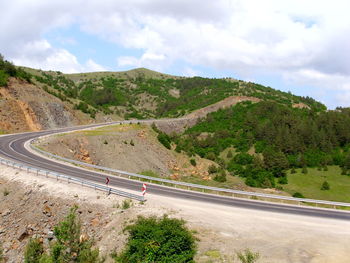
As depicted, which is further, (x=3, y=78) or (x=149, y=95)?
(x=149, y=95)

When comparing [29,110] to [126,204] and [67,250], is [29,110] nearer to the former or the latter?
[126,204]

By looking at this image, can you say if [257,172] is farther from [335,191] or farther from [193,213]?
[193,213]

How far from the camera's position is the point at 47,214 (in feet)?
76.3

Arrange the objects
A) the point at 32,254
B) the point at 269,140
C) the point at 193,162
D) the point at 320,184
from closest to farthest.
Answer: the point at 32,254 < the point at 193,162 < the point at 320,184 < the point at 269,140

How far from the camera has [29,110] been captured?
63875 millimetres

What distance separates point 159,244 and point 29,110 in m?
57.7

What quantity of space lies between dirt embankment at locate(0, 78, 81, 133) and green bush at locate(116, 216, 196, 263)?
50.2 metres

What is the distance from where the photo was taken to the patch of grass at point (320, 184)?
58831 millimetres

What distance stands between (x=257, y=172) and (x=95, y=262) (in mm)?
57470

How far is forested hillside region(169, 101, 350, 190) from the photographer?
7375cm

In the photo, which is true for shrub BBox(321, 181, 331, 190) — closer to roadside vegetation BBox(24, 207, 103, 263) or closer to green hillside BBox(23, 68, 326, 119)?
roadside vegetation BBox(24, 207, 103, 263)

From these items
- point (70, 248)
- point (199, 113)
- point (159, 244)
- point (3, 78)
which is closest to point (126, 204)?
point (70, 248)

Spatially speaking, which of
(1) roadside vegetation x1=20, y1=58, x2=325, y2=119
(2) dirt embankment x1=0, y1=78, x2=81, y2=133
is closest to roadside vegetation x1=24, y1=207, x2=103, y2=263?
(2) dirt embankment x1=0, y1=78, x2=81, y2=133

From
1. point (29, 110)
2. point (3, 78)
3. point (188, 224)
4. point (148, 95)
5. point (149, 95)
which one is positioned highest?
point (149, 95)
